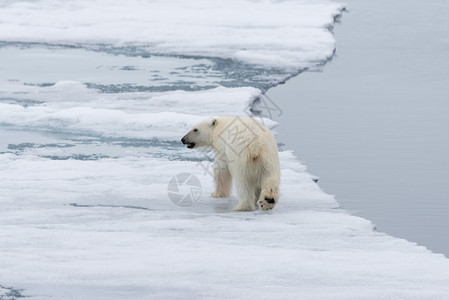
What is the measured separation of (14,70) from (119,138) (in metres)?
4.67

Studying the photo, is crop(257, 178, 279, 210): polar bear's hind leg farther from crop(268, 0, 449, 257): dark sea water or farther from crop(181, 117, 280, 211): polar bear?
crop(268, 0, 449, 257): dark sea water

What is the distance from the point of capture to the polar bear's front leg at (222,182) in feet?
21.9

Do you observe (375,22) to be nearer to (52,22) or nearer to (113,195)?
(52,22)

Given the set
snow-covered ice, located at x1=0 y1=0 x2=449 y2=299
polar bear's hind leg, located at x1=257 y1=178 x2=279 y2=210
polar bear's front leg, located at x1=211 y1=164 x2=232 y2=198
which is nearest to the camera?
snow-covered ice, located at x1=0 y1=0 x2=449 y2=299

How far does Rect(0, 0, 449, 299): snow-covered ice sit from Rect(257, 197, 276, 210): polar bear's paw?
99 millimetres

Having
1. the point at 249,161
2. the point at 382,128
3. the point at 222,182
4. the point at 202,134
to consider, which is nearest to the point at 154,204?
the point at 222,182

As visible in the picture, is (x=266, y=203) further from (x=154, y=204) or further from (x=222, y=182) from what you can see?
(x=154, y=204)

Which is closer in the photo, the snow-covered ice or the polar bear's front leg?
the snow-covered ice

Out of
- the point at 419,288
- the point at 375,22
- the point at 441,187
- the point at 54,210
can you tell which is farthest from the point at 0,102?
the point at 375,22

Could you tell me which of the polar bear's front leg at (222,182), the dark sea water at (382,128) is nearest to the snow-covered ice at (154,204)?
the polar bear's front leg at (222,182)

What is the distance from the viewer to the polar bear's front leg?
668cm

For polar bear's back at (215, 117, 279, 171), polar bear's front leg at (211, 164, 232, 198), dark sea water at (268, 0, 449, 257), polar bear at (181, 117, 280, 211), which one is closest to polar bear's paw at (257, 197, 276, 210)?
polar bear at (181, 117, 280, 211)

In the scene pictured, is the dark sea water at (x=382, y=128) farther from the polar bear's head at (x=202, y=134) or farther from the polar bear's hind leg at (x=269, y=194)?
the polar bear's head at (x=202, y=134)

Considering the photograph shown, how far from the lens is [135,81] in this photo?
12094mm
